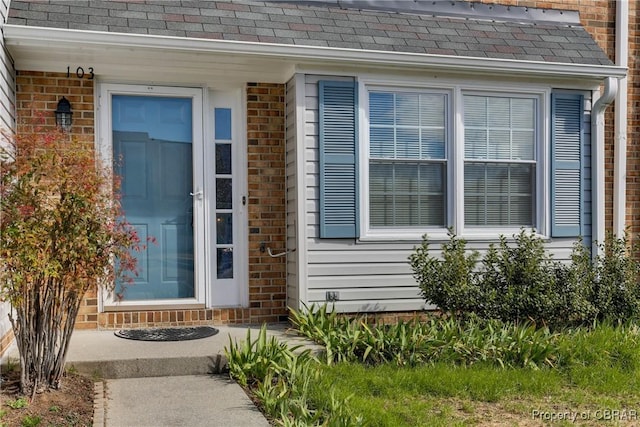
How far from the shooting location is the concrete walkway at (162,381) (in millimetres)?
4094

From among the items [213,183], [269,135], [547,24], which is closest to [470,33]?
[547,24]

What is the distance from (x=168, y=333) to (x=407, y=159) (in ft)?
9.26

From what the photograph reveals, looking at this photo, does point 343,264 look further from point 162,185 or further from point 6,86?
point 6,86

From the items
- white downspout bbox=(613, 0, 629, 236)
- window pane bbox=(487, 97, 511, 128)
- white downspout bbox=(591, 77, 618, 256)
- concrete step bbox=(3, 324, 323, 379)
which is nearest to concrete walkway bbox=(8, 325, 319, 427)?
concrete step bbox=(3, 324, 323, 379)

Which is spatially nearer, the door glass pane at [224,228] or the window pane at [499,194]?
the door glass pane at [224,228]

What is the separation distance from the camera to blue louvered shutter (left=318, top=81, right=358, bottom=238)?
20.8 feet

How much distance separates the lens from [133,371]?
4984 mm

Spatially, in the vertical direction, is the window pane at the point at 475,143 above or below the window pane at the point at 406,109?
below

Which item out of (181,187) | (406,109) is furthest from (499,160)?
(181,187)

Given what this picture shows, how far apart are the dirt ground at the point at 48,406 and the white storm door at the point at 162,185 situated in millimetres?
1852

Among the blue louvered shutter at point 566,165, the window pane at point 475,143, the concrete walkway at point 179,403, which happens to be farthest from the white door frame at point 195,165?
the blue louvered shutter at point 566,165

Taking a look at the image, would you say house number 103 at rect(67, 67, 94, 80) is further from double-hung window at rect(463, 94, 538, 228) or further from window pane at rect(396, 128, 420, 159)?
double-hung window at rect(463, 94, 538, 228)

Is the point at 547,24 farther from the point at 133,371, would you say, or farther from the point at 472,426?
the point at 133,371

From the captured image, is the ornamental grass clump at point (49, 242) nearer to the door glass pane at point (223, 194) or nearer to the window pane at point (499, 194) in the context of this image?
the door glass pane at point (223, 194)
